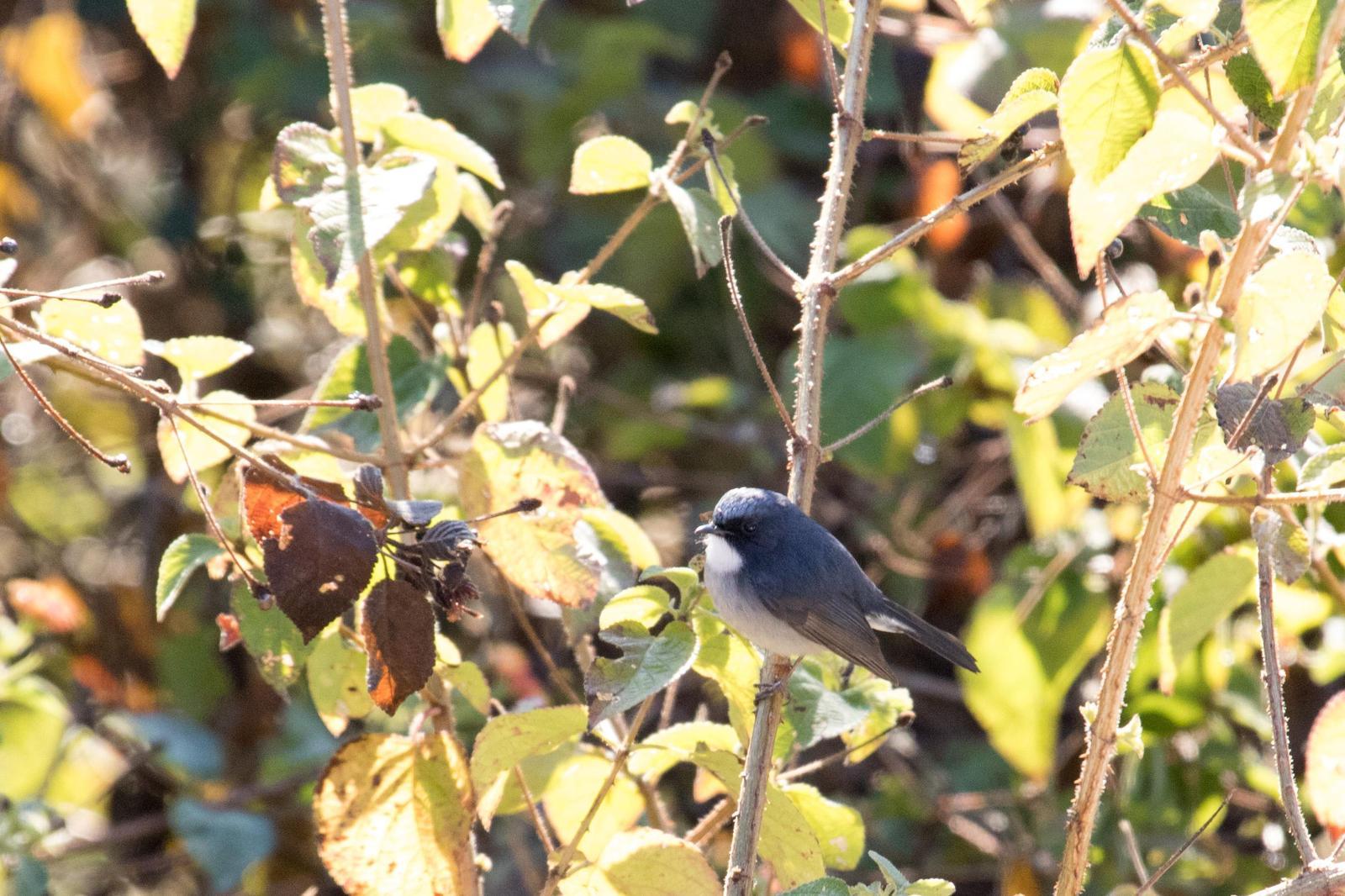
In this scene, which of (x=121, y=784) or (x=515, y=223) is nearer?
(x=121, y=784)

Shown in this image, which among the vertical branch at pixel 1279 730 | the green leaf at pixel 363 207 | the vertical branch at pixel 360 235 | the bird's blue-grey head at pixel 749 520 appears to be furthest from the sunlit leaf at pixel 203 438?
the vertical branch at pixel 1279 730

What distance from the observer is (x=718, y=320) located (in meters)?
4.67

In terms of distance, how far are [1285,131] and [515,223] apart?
11.7ft

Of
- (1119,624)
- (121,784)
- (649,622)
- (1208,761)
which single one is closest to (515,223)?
(121,784)

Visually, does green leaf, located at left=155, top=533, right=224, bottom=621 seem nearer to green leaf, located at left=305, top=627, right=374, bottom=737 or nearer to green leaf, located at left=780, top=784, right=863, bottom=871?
green leaf, located at left=305, top=627, right=374, bottom=737

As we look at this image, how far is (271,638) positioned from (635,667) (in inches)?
20.6

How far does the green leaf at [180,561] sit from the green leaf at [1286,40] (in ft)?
4.40

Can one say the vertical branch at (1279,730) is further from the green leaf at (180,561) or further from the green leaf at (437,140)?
the green leaf at (180,561)

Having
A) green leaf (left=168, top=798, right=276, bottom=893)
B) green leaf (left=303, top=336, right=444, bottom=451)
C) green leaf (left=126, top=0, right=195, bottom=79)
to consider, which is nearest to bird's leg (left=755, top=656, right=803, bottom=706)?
green leaf (left=303, top=336, right=444, bottom=451)

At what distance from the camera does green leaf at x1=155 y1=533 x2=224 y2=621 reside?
1.74 meters

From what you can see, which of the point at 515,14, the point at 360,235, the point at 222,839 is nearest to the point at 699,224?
the point at 515,14

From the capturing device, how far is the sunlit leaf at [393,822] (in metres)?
1.82

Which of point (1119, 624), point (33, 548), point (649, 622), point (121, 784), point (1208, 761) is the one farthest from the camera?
point (33, 548)

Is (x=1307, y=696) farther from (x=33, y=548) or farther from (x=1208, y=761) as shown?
(x=33, y=548)
